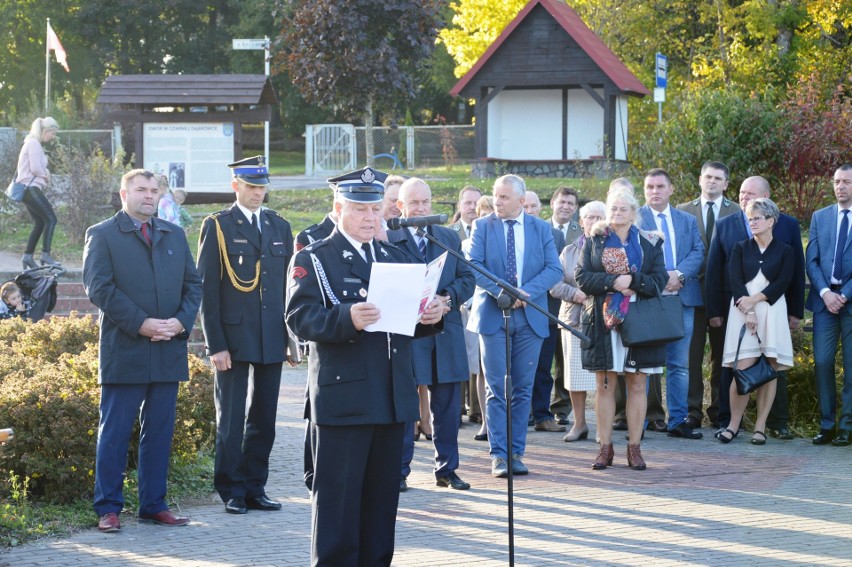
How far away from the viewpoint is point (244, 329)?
25.5ft

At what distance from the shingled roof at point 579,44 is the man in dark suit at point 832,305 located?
2284 cm

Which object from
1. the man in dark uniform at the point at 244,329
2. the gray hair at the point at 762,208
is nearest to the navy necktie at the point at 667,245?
the gray hair at the point at 762,208

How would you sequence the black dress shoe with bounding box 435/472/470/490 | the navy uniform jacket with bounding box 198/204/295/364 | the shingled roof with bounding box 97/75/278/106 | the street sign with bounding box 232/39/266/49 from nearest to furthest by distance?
1. the navy uniform jacket with bounding box 198/204/295/364
2. the black dress shoe with bounding box 435/472/470/490
3. the shingled roof with bounding box 97/75/278/106
4. the street sign with bounding box 232/39/266/49

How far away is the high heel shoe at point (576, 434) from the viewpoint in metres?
10.4

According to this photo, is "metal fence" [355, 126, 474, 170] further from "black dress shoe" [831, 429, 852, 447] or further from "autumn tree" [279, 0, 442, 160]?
"black dress shoe" [831, 429, 852, 447]

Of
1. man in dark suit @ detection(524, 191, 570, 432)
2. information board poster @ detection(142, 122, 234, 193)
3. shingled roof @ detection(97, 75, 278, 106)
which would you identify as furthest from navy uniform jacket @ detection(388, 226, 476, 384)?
shingled roof @ detection(97, 75, 278, 106)

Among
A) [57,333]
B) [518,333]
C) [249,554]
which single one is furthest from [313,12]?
[249,554]

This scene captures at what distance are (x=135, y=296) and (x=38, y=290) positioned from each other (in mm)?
6763

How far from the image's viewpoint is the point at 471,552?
22.5ft

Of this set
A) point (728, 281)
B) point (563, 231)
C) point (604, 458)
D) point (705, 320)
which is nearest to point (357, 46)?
point (563, 231)

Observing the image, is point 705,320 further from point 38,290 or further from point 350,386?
point 38,290

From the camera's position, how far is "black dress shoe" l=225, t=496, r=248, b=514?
25.5 ft

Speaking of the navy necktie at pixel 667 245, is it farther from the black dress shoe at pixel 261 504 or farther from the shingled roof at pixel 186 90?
the shingled roof at pixel 186 90

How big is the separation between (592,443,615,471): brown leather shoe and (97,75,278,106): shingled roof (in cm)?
1465
